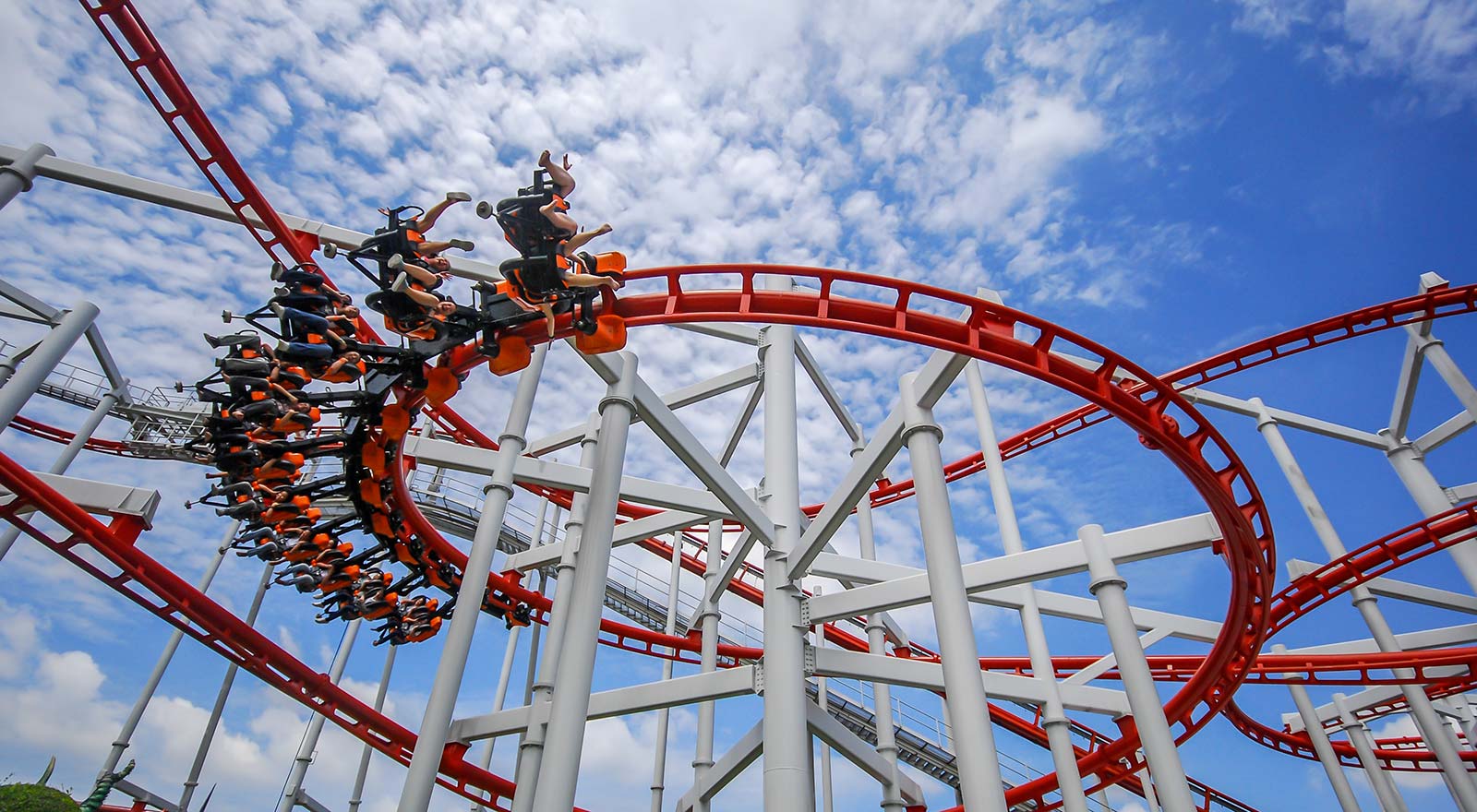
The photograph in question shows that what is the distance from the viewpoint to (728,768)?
560cm

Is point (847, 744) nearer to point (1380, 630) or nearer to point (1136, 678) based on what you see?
point (1136, 678)

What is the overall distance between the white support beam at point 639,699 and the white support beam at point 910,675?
0.56 metres

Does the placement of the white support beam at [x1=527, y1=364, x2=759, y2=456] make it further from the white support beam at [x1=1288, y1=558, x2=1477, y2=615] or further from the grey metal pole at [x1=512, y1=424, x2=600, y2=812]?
the white support beam at [x1=1288, y1=558, x2=1477, y2=615]

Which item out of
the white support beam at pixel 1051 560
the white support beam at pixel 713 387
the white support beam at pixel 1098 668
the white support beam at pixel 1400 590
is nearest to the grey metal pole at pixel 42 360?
the white support beam at pixel 713 387

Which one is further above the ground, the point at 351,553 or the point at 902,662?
the point at 351,553

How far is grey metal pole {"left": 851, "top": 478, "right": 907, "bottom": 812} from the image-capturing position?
5.83 metres

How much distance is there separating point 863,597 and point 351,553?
4697 mm

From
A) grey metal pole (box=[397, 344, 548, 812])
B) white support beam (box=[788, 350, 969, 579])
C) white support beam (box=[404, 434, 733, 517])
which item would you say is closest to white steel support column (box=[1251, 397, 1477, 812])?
white support beam (box=[788, 350, 969, 579])

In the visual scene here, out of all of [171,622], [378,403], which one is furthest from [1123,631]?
[171,622]

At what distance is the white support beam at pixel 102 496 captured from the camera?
17.9ft

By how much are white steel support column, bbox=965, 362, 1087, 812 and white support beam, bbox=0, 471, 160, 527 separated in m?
6.28

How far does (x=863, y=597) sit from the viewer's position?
5.28 metres

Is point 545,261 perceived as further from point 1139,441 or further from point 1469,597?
point 1469,597

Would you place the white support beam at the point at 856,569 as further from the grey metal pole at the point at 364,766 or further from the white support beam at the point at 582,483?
the grey metal pole at the point at 364,766
